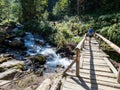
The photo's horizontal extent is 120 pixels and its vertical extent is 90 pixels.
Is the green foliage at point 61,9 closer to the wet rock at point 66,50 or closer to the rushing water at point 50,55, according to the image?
the rushing water at point 50,55

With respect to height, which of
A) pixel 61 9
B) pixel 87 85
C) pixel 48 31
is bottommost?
pixel 87 85

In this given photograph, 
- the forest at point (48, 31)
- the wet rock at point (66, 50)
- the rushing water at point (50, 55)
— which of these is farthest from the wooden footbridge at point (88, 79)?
the wet rock at point (66, 50)

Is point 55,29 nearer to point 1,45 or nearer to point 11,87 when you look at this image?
point 1,45

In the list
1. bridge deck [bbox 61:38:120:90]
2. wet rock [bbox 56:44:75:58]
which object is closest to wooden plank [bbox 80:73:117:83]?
bridge deck [bbox 61:38:120:90]

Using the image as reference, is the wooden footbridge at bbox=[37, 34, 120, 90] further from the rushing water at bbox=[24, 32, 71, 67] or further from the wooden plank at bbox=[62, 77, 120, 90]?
the rushing water at bbox=[24, 32, 71, 67]

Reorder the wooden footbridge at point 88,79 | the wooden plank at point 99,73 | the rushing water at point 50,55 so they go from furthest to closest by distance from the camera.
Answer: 1. the rushing water at point 50,55
2. the wooden plank at point 99,73
3. the wooden footbridge at point 88,79

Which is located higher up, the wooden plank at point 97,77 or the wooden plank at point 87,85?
the wooden plank at point 97,77

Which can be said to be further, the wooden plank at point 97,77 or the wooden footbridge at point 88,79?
the wooden plank at point 97,77

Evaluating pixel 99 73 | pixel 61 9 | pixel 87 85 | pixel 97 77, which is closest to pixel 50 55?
pixel 99 73

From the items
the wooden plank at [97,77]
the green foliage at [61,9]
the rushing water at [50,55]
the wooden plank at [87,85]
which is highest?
the green foliage at [61,9]

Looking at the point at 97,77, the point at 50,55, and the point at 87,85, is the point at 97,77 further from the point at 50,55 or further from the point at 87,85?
the point at 50,55

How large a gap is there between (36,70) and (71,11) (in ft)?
114

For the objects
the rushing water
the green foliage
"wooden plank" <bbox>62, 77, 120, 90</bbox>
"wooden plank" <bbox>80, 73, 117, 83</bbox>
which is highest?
the green foliage

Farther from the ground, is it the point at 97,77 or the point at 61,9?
the point at 61,9
